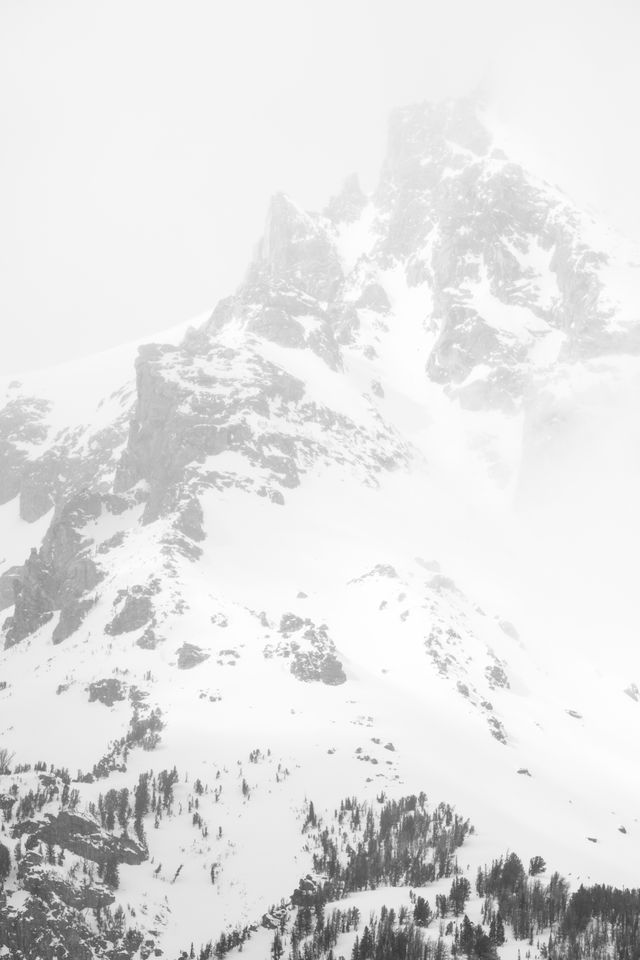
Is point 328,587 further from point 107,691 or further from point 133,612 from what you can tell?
point 107,691

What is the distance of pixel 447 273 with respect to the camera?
13050 centimetres

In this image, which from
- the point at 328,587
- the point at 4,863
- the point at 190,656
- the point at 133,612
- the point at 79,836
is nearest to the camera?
the point at 4,863

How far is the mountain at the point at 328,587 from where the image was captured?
19641 mm

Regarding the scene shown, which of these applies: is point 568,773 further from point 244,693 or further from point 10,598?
point 10,598

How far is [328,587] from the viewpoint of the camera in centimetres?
5422

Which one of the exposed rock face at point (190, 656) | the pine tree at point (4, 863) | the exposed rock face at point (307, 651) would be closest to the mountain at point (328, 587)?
the pine tree at point (4, 863)

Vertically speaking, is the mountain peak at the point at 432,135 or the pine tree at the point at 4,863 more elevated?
the mountain peak at the point at 432,135

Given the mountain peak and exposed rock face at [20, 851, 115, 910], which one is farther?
the mountain peak

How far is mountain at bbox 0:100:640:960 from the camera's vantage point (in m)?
19.6

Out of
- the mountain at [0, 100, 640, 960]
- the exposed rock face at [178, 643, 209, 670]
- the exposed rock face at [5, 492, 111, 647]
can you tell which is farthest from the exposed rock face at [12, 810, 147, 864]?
the exposed rock face at [5, 492, 111, 647]

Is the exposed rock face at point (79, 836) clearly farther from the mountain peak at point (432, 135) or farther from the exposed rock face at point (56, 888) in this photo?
the mountain peak at point (432, 135)

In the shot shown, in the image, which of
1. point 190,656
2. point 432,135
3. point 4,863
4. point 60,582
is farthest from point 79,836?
point 432,135

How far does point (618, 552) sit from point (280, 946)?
7886 centimetres

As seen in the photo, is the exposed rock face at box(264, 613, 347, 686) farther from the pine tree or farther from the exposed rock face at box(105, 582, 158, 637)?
the pine tree
